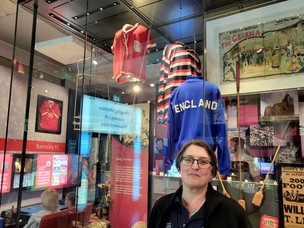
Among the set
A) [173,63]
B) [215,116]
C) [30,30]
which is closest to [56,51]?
[30,30]

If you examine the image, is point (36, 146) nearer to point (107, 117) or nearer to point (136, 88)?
point (107, 117)

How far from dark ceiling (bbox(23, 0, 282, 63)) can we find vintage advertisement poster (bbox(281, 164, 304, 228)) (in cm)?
136

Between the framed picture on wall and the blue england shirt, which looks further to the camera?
the framed picture on wall

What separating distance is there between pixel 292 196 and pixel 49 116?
12.2 feet

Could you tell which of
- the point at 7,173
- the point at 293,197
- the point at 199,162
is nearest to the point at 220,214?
the point at 199,162

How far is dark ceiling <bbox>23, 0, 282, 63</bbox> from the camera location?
2.67 meters

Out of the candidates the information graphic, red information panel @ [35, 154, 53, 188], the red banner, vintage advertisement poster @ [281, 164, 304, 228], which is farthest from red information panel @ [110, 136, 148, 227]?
red information panel @ [35, 154, 53, 188]

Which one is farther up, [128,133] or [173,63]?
[173,63]

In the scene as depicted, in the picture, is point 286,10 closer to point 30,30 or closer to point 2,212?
point 30,30

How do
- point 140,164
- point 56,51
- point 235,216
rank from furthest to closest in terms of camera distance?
point 56,51
point 140,164
point 235,216

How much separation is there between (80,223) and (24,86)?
169cm

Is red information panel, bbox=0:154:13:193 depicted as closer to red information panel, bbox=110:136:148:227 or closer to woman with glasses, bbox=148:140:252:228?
red information panel, bbox=110:136:148:227

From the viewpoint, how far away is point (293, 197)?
2021 millimetres

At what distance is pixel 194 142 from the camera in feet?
4.37
